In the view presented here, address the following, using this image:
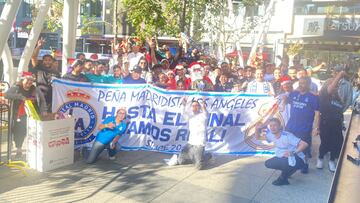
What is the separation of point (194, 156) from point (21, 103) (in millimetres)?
2900

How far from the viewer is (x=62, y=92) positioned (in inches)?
283

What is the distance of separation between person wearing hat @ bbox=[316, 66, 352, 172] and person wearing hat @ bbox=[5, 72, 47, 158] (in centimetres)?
466

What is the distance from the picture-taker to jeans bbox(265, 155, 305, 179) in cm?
605

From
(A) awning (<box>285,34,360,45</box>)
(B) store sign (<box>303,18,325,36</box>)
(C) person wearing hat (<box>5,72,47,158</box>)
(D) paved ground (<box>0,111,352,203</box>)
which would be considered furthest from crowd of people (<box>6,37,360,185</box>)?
(B) store sign (<box>303,18,325,36</box>)

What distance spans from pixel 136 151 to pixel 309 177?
9.89 ft

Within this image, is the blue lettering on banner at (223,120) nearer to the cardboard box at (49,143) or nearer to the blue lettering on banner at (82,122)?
the blue lettering on banner at (82,122)

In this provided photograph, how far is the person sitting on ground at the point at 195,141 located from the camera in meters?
6.71

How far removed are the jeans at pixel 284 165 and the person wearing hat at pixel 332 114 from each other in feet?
3.28

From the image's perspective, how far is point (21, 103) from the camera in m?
6.56

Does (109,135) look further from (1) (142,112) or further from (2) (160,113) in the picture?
(2) (160,113)

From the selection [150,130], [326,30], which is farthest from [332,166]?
[326,30]

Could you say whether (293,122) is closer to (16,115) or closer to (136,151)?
(136,151)

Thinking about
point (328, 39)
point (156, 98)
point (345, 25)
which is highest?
point (345, 25)

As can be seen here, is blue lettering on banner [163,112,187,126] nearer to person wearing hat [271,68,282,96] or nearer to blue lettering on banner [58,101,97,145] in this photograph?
blue lettering on banner [58,101,97,145]
